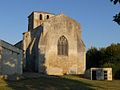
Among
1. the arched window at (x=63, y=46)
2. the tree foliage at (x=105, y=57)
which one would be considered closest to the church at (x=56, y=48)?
A: the arched window at (x=63, y=46)

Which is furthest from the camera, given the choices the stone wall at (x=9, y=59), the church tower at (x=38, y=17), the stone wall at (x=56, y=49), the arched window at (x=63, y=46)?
the church tower at (x=38, y=17)

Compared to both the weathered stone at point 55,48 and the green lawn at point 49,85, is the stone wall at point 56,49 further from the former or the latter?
the green lawn at point 49,85

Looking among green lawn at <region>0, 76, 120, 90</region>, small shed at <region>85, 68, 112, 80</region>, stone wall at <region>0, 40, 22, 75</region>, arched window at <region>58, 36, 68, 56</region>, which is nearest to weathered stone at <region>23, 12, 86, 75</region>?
arched window at <region>58, 36, 68, 56</region>

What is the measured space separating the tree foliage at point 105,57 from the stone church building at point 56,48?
12.0 ft

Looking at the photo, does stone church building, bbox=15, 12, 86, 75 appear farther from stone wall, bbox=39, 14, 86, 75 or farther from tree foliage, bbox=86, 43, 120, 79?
tree foliage, bbox=86, 43, 120, 79

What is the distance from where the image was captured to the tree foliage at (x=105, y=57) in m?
49.8

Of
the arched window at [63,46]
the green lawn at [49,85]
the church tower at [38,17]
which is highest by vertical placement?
the church tower at [38,17]

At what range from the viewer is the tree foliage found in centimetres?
4977

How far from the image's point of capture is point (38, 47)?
51688 mm

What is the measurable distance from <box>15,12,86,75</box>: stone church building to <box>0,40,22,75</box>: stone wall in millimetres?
Answer: 8537

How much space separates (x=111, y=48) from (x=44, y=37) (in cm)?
1075

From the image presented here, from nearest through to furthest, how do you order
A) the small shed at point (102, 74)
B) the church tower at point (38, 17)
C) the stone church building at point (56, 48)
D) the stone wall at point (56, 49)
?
the small shed at point (102, 74)
the stone church building at point (56, 48)
the stone wall at point (56, 49)
the church tower at point (38, 17)

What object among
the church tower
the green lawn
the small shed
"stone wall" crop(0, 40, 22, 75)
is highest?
the church tower

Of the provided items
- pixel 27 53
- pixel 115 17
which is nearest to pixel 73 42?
pixel 27 53
